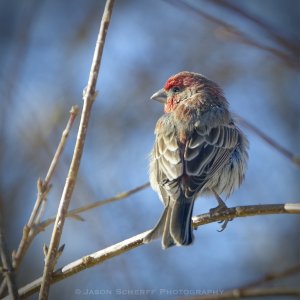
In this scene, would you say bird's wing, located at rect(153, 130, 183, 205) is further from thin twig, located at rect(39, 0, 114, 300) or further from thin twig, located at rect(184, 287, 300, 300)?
thin twig, located at rect(184, 287, 300, 300)

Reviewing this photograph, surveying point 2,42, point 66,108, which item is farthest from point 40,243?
point 2,42

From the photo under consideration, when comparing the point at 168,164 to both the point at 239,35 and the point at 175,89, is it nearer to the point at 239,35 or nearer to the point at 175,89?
the point at 175,89

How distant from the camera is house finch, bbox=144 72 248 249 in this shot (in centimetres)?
475

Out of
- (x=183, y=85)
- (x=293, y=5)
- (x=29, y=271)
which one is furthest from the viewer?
(x=293, y=5)

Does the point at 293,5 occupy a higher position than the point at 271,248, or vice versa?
the point at 293,5

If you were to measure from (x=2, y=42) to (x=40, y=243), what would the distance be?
3.96 meters

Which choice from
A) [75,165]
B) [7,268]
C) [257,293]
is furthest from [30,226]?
[257,293]

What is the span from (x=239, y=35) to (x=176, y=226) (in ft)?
5.85

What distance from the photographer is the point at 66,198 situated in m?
3.35

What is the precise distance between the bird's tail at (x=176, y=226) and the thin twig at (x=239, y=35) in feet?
5.05

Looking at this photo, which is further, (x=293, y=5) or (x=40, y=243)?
(x=293, y=5)

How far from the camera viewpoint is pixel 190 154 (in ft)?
17.2

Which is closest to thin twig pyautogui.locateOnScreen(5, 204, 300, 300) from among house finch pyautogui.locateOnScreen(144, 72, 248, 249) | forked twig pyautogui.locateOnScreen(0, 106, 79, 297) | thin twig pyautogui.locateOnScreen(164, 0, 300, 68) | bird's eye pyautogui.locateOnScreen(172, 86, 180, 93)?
forked twig pyautogui.locateOnScreen(0, 106, 79, 297)

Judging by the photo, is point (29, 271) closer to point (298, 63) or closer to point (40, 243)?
point (40, 243)
